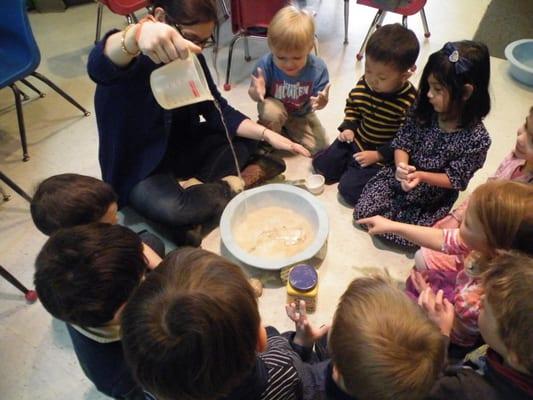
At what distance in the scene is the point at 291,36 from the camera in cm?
162

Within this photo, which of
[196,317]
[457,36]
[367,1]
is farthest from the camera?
[457,36]

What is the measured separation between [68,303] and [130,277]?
0.40 feet

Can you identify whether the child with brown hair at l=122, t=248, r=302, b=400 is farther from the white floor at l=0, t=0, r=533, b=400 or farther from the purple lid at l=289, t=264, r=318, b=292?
the white floor at l=0, t=0, r=533, b=400

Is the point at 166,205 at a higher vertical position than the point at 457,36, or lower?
lower

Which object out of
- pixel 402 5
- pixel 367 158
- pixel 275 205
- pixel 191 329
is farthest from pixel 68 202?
pixel 402 5

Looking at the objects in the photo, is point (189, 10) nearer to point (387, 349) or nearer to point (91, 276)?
point (91, 276)

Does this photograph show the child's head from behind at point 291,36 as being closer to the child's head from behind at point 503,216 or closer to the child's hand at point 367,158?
the child's hand at point 367,158

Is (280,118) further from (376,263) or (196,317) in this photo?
(196,317)

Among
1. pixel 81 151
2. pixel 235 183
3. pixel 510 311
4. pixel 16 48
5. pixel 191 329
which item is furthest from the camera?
pixel 81 151

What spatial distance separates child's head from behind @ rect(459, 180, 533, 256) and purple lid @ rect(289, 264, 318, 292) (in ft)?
1.65

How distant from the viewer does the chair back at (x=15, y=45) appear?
1845mm

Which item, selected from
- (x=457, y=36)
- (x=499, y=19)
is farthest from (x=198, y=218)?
(x=499, y=19)

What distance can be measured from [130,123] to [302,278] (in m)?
0.78

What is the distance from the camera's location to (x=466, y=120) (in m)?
1.39
